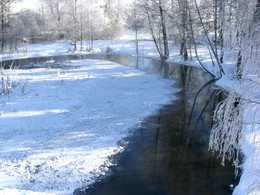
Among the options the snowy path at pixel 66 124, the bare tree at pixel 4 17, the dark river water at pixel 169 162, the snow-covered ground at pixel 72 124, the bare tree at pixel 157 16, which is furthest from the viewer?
the bare tree at pixel 4 17

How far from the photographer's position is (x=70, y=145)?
1165 cm

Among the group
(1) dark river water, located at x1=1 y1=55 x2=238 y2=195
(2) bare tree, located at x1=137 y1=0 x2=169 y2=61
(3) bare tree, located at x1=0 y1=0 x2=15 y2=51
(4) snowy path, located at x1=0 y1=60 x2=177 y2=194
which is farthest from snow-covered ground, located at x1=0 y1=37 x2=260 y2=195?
(3) bare tree, located at x1=0 y1=0 x2=15 y2=51

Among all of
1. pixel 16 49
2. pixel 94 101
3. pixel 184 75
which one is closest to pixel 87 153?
pixel 94 101

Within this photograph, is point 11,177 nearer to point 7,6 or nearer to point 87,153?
point 87,153

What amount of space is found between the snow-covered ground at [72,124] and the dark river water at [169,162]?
500 millimetres

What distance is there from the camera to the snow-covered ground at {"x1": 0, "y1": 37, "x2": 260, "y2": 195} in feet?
30.4

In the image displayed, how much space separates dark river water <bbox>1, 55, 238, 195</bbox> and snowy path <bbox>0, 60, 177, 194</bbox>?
0.56 meters

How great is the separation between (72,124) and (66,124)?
0.25 metres

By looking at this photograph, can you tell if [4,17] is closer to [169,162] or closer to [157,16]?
[157,16]

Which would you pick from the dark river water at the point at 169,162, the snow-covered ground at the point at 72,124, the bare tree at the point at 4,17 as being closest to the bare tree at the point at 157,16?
the snow-covered ground at the point at 72,124

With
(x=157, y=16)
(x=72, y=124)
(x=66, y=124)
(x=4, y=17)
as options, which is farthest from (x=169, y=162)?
(x=4, y=17)

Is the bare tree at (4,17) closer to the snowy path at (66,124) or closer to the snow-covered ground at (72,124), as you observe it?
the snow-covered ground at (72,124)

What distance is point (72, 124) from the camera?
13812mm

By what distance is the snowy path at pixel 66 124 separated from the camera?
9516 millimetres
